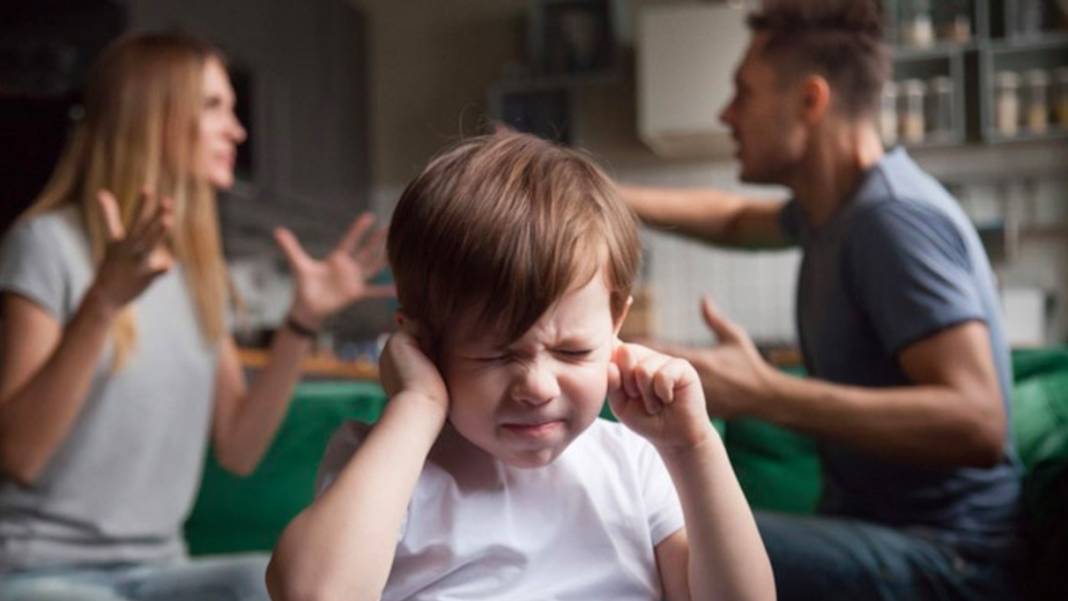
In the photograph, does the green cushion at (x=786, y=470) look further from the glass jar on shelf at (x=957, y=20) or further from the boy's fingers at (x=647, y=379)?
the glass jar on shelf at (x=957, y=20)

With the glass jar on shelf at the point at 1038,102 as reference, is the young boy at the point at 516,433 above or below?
below

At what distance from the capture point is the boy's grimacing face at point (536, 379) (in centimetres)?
58

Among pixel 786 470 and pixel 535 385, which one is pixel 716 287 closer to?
pixel 786 470

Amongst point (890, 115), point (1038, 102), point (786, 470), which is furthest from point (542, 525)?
point (1038, 102)

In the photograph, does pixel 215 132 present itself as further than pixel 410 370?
Yes

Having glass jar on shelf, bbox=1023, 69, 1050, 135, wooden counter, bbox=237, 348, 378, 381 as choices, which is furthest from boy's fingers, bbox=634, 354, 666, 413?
glass jar on shelf, bbox=1023, 69, 1050, 135

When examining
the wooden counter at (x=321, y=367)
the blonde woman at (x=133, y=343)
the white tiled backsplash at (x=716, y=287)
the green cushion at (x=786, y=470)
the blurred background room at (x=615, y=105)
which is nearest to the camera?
the blonde woman at (x=133, y=343)

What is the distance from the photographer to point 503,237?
0.59 m

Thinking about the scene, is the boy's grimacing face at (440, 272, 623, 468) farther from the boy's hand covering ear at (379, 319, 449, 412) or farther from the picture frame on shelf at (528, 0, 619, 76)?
the picture frame on shelf at (528, 0, 619, 76)

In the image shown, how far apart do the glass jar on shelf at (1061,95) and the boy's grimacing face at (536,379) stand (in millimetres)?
3440

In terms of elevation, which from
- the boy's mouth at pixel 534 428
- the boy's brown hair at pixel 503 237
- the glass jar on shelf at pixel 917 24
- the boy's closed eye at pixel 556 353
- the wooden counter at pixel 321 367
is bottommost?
the wooden counter at pixel 321 367

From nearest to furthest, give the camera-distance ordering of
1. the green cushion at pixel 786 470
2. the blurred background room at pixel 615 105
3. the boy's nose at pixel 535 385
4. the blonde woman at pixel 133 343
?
the boy's nose at pixel 535 385
the blonde woman at pixel 133 343
the green cushion at pixel 786 470
the blurred background room at pixel 615 105

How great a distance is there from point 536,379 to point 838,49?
0.79 meters

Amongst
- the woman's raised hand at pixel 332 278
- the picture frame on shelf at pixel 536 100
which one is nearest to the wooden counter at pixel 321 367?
the woman's raised hand at pixel 332 278
